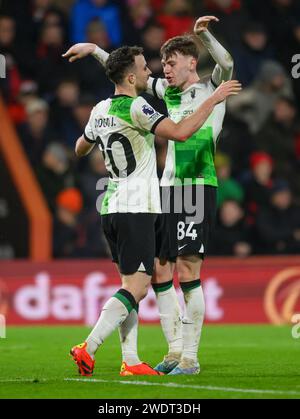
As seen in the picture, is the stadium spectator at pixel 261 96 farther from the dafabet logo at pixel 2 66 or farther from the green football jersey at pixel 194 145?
the green football jersey at pixel 194 145

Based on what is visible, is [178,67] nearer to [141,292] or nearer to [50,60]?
[141,292]

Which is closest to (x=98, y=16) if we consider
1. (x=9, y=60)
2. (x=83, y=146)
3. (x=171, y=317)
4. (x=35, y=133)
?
(x=9, y=60)

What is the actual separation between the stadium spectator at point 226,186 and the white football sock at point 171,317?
674cm

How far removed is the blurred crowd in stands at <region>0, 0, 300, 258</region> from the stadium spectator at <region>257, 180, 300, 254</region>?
13 mm

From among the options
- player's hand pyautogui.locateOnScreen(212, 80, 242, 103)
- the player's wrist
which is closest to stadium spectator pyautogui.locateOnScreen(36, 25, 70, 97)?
the player's wrist

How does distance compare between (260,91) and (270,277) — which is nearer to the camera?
(270,277)

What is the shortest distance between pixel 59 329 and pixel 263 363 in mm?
4956

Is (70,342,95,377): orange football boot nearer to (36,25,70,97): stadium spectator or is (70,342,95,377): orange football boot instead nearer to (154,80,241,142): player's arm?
(154,80,241,142): player's arm

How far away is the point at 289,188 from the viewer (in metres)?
15.3

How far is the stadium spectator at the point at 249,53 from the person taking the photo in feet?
52.2

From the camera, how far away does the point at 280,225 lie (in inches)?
572

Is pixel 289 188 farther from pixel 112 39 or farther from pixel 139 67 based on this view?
pixel 139 67
